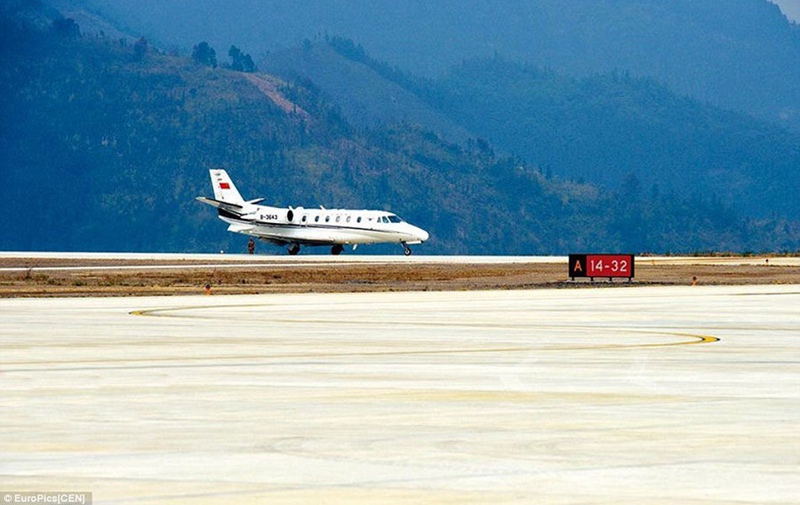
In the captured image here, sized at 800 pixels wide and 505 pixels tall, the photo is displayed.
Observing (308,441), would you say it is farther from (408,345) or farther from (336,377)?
(408,345)

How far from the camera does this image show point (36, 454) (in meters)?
15.2

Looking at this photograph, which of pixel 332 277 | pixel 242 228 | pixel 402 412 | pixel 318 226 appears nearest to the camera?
pixel 402 412

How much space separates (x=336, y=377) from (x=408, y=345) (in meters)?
7.73

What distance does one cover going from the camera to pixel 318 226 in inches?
5369

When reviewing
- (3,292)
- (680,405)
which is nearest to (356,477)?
(680,405)

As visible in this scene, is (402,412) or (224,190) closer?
(402,412)

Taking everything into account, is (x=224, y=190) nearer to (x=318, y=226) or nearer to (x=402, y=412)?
(x=318, y=226)

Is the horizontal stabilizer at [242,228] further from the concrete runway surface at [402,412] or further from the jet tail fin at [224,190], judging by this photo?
the concrete runway surface at [402,412]

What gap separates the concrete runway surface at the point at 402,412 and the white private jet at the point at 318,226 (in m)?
92.6

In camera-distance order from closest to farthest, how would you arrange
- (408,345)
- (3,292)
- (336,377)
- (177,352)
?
(336,377) < (177,352) < (408,345) < (3,292)

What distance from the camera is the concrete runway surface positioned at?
13.6 metres

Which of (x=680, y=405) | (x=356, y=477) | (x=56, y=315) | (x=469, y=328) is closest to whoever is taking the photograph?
(x=356, y=477)

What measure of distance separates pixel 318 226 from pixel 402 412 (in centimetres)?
11768

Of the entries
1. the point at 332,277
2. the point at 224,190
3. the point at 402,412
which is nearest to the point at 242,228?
the point at 224,190
